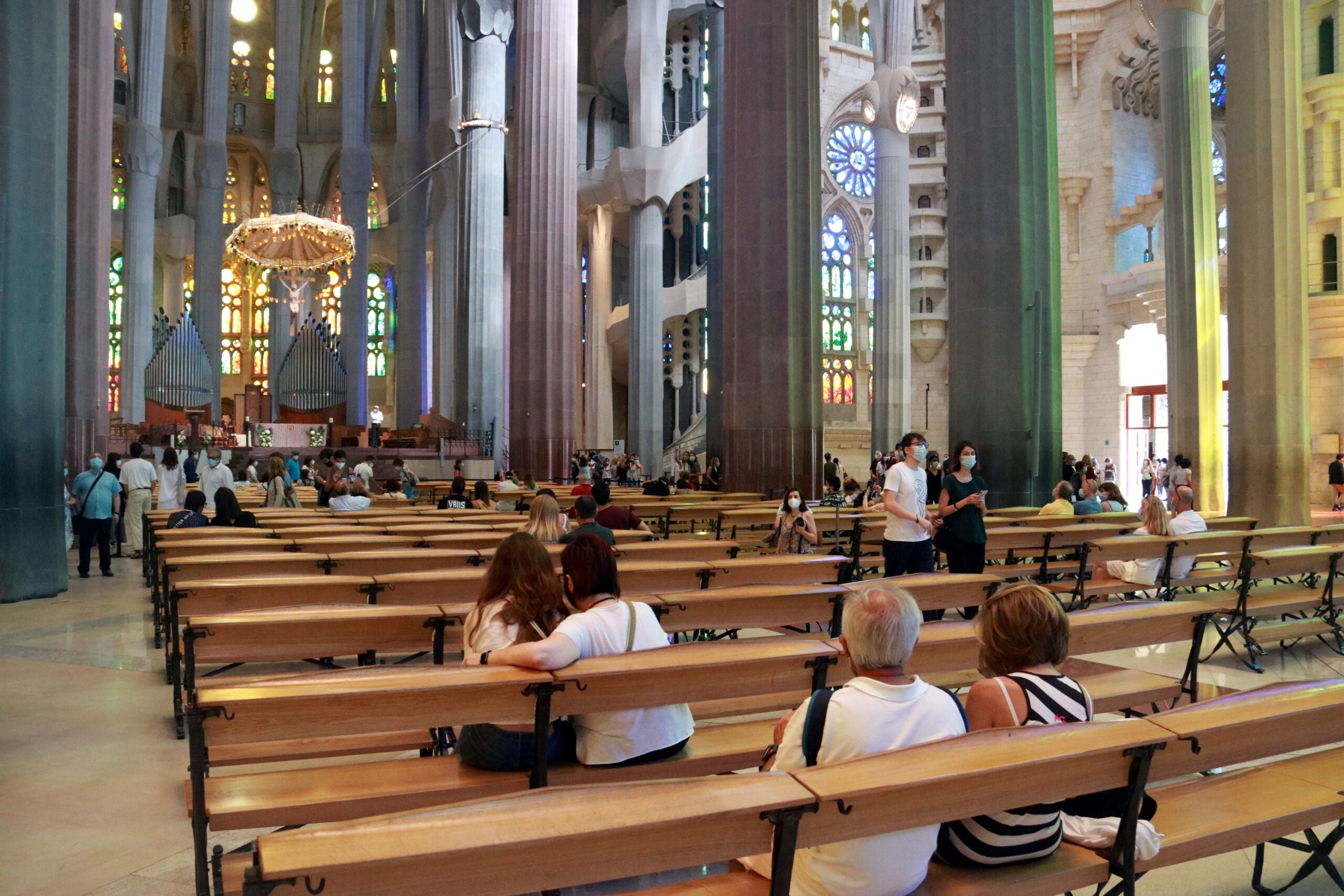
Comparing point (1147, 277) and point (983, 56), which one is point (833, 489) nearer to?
point (983, 56)

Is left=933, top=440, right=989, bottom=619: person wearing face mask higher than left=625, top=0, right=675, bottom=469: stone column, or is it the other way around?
left=625, top=0, right=675, bottom=469: stone column

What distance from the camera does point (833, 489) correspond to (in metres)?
12.2

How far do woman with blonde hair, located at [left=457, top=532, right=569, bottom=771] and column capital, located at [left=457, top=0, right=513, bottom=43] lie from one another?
22.7 metres

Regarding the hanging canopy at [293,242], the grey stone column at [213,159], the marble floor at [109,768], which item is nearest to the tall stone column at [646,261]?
the hanging canopy at [293,242]

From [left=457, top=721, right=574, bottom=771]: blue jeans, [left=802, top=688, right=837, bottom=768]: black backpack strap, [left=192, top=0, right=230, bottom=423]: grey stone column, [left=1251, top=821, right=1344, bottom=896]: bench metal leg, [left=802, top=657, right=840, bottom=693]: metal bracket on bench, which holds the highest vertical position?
[left=192, top=0, right=230, bottom=423]: grey stone column

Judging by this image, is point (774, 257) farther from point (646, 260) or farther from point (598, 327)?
point (598, 327)

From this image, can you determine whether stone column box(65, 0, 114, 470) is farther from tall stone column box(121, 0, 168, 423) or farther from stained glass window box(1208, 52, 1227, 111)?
stained glass window box(1208, 52, 1227, 111)

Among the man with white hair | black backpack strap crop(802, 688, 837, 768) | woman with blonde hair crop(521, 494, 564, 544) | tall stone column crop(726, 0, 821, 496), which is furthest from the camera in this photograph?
tall stone column crop(726, 0, 821, 496)

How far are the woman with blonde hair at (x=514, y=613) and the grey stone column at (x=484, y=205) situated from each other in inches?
835

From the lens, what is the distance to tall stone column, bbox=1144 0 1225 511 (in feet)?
64.2

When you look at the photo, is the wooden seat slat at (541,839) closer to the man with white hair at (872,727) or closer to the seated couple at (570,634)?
the man with white hair at (872,727)

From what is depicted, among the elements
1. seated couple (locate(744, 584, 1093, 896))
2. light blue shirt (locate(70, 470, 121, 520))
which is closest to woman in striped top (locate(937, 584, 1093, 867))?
seated couple (locate(744, 584, 1093, 896))

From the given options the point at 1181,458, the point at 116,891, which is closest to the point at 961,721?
the point at 116,891

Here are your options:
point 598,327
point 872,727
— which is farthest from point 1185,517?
point 598,327
